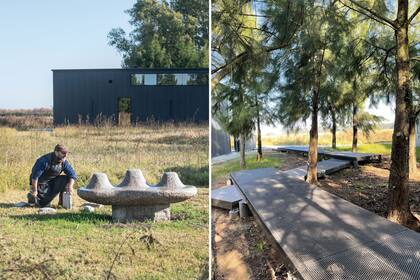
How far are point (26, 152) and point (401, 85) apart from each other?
2064 mm

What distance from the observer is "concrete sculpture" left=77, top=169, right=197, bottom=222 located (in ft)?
5.01

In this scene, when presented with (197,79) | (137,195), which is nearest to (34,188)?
(137,195)

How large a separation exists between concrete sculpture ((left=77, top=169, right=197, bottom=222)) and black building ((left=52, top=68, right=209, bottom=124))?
28 centimetres

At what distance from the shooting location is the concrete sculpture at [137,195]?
1526 mm

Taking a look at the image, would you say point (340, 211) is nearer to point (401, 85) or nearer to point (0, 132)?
point (401, 85)

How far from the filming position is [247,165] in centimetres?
249

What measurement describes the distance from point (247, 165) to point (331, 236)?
1028mm

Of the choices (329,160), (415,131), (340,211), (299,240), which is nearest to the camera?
(299,240)

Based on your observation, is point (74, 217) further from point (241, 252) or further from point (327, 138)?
point (327, 138)

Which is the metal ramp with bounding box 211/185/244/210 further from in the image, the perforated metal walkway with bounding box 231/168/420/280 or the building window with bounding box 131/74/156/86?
the building window with bounding box 131/74/156/86

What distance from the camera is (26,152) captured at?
5.06 feet

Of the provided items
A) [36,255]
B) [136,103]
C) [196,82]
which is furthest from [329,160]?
[36,255]

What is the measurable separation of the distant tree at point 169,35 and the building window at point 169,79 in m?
0.05

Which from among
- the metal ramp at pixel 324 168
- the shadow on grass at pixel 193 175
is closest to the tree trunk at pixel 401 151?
the metal ramp at pixel 324 168
